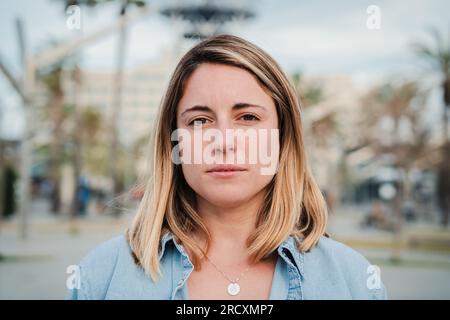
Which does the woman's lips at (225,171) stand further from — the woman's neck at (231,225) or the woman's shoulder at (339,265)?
the woman's shoulder at (339,265)

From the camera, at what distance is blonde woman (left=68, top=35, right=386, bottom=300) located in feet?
4.15

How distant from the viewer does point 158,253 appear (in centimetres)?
128

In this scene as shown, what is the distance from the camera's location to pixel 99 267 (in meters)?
1.27

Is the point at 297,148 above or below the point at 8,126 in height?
below

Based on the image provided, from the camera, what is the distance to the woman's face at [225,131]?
125 cm

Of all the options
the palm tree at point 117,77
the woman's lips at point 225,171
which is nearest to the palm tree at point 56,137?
the palm tree at point 117,77

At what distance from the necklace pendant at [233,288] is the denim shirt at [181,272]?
80mm

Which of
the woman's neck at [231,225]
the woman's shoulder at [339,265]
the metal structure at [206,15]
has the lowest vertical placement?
the woman's shoulder at [339,265]

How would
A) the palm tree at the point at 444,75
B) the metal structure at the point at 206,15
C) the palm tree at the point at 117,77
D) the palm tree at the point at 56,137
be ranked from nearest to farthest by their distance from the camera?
the metal structure at the point at 206,15 < the palm tree at the point at 117,77 < the palm tree at the point at 444,75 < the palm tree at the point at 56,137

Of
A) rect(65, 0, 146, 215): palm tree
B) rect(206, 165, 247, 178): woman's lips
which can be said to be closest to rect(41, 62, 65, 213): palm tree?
rect(65, 0, 146, 215): palm tree

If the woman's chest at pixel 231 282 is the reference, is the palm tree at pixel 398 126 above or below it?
above
